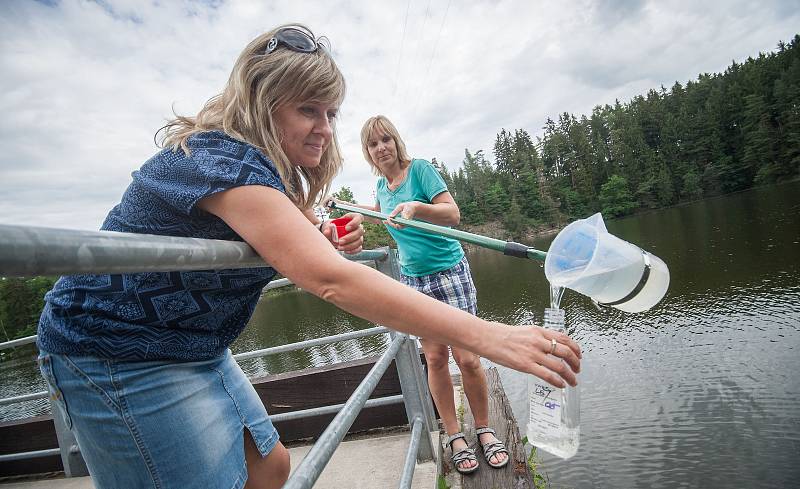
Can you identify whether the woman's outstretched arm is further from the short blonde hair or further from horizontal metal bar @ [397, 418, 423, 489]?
the short blonde hair

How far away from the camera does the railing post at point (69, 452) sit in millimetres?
2963

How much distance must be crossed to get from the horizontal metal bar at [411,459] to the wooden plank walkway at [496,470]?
0.48m

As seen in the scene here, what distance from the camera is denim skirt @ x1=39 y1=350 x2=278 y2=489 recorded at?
3.28 feet

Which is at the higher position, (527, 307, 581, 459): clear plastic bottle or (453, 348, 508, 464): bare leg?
(527, 307, 581, 459): clear plastic bottle

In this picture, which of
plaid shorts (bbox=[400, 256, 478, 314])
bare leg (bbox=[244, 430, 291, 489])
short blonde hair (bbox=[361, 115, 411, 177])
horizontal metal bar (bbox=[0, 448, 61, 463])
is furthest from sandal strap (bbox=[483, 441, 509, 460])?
horizontal metal bar (bbox=[0, 448, 61, 463])

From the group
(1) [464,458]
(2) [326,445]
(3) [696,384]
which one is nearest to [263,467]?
(2) [326,445]

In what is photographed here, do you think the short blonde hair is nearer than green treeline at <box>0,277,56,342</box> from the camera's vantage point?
Yes

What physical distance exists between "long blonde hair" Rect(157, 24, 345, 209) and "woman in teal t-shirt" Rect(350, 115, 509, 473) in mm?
1187

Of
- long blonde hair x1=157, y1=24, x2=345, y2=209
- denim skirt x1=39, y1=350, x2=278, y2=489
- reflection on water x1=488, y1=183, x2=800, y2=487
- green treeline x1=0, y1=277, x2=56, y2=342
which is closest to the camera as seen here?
denim skirt x1=39, y1=350, x2=278, y2=489

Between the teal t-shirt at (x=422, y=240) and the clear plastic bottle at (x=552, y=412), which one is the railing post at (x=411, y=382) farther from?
the clear plastic bottle at (x=552, y=412)

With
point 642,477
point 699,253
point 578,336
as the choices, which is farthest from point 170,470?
point 699,253

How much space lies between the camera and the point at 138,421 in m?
1.00

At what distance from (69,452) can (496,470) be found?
3.01 meters

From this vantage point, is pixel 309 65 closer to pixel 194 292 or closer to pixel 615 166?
pixel 194 292
